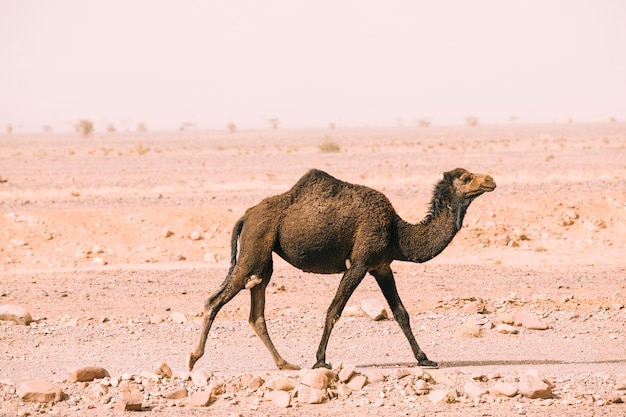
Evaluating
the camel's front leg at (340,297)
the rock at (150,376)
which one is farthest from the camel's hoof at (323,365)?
the rock at (150,376)

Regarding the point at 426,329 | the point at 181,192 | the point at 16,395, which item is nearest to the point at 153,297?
the point at 426,329

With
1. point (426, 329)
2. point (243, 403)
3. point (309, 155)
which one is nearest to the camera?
point (243, 403)

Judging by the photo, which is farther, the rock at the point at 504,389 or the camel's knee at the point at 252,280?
the camel's knee at the point at 252,280

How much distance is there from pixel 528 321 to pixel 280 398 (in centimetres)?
526

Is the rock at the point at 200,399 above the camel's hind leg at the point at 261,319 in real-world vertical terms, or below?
below

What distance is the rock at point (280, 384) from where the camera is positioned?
1061 cm

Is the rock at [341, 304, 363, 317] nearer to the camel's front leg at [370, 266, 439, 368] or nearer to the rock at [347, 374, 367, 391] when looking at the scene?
the camel's front leg at [370, 266, 439, 368]

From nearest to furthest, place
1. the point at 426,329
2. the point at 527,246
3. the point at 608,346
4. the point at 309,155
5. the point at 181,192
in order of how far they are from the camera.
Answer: the point at 608,346, the point at 426,329, the point at 527,246, the point at 181,192, the point at 309,155

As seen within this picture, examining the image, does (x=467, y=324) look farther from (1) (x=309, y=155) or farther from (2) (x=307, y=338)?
(1) (x=309, y=155)

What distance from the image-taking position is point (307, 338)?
14.2m

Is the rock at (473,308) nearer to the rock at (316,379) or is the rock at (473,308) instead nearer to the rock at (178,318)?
the rock at (178,318)

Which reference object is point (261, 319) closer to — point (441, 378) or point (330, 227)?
point (330, 227)

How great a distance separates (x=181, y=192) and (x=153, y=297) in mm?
18904

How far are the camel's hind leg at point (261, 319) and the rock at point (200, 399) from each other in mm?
1483
